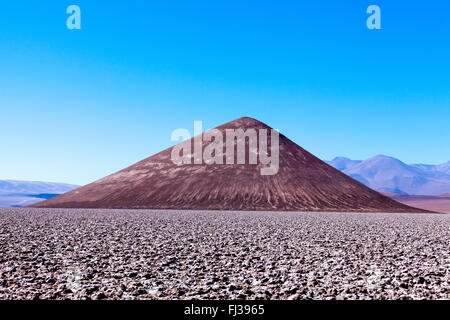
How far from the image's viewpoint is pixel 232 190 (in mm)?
94750

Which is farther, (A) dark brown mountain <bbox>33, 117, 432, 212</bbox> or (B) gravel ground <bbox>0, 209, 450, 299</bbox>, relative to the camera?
(A) dark brown mountain <bbox>33, 117, 432, 212</bbox>

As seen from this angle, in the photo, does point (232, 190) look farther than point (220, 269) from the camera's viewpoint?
Yes

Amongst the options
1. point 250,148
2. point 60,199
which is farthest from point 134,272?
point 250,148

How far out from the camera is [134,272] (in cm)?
1226

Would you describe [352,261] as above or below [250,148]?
below

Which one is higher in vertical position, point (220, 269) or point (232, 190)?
point (232, 190)

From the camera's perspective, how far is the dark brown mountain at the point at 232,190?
87.9 meters

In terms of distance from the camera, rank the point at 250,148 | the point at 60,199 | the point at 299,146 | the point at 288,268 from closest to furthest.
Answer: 1. the point at 288,268
2. the point at 60,199
3. the point at 250,148
4. the point at 299,146

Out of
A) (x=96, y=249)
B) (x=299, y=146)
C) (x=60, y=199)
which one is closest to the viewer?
(x=96, y=249)

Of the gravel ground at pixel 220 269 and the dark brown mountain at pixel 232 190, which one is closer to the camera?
the gravel ground at pixel 220 269

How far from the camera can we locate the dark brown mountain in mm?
87875

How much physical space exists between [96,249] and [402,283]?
12798 millimetres
